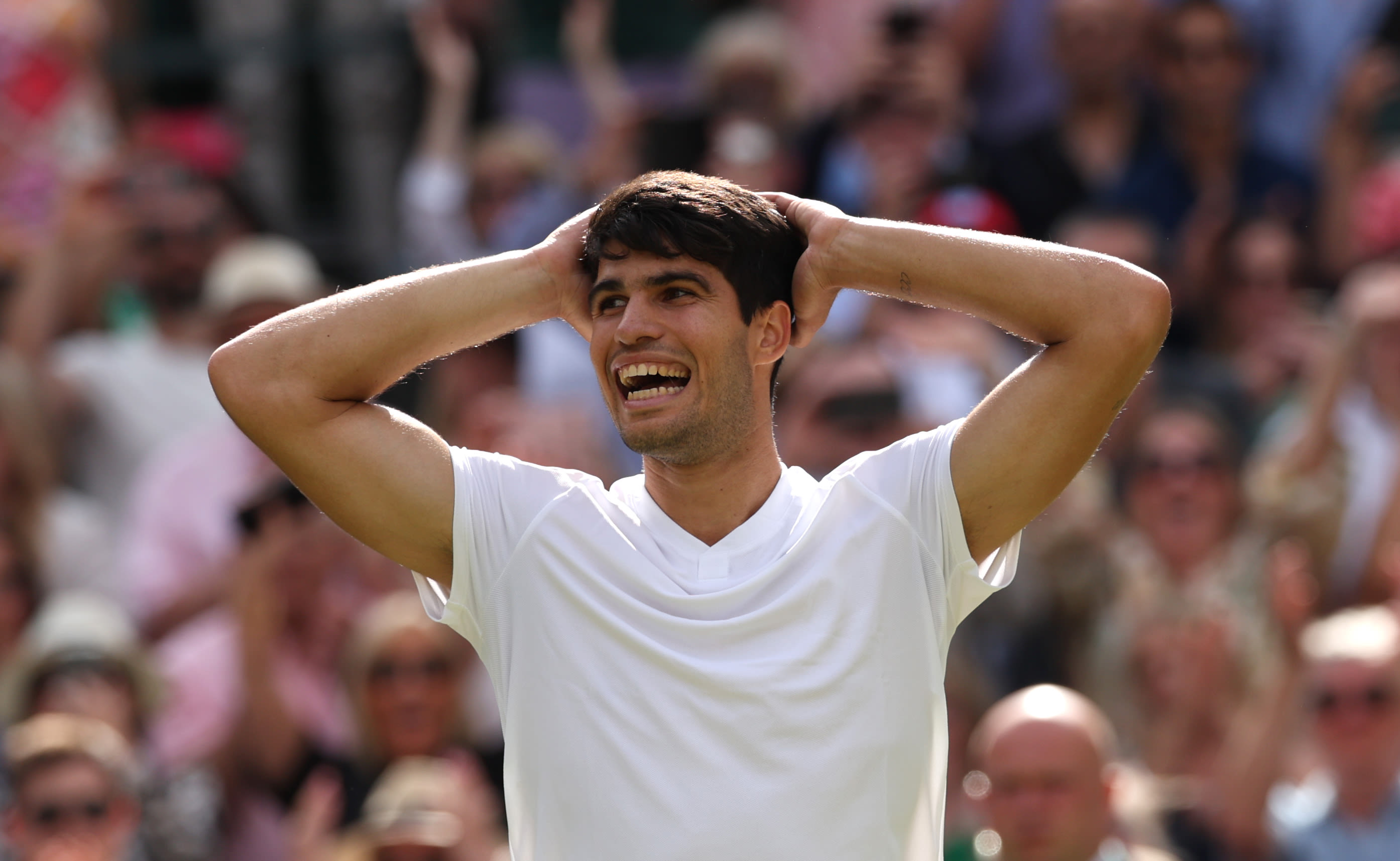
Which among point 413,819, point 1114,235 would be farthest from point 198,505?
point 1114,235

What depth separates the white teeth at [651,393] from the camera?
3.37 m

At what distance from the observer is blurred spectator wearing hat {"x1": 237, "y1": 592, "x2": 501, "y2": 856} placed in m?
5.86

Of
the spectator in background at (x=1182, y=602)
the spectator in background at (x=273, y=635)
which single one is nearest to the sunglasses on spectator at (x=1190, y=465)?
the spectator in background at (x=1182, y=602)

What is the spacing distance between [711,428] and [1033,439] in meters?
0.53

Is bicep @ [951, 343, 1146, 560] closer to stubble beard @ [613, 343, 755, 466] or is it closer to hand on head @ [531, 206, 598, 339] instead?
stubble beard @ [613, 343, 755, 466]

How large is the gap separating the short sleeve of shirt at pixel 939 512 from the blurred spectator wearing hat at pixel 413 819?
2.16 m

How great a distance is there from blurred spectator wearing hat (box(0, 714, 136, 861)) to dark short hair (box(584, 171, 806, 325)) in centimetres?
272

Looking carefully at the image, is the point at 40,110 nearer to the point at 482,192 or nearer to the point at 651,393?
the point at 482,192

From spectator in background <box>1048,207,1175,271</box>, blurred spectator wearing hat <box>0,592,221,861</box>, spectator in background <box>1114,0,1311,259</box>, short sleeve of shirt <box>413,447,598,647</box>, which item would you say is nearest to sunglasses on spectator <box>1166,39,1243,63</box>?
spectator in background <box>1114,0,1311,259</box>

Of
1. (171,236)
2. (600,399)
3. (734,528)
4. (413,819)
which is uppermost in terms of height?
(171,236)

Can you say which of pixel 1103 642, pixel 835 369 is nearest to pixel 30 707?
pixel 835 369

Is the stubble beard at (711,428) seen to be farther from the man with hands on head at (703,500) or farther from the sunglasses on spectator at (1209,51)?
the sunglasses on spectator at (1209,51)

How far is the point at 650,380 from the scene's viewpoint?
3406 mm

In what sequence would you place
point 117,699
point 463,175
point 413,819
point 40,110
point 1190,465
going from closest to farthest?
point 413,819
point 117,699
point 1190,465
point 40,110
point 463,175
